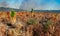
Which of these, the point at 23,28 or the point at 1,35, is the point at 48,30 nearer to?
the point at 23,28

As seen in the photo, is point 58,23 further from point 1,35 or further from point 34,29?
point 1,35

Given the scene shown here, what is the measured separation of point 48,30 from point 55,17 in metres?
1.77

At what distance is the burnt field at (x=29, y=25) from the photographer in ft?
60.4

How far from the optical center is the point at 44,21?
770 inches

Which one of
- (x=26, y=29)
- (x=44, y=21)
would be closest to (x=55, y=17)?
(x=44, y=21)

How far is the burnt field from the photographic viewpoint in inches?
725

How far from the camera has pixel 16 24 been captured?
19.2 m

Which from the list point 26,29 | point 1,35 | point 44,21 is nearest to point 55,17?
point 44,21

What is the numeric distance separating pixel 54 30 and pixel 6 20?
313 centimetres

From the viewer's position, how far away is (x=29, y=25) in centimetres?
1919

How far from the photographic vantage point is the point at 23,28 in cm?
1880

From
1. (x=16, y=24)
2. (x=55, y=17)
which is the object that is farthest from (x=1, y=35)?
(x=55, y=17)

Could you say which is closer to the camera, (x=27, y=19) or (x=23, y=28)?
(x=23, y=28)

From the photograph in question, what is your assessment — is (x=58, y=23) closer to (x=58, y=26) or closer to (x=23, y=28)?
(x=58, y=26)
